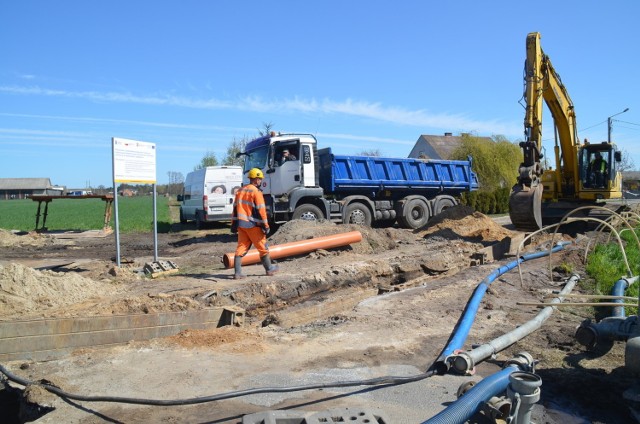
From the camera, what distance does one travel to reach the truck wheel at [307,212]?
1470cm

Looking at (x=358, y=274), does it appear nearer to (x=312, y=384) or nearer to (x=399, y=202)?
(x=312, y=384)

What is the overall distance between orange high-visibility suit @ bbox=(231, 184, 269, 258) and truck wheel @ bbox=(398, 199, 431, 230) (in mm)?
10378

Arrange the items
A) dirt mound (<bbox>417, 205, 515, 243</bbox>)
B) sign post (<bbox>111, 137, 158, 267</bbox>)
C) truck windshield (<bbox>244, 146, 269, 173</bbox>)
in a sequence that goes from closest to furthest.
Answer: sign post (<bbox>111, 137, 158, 267</bbox>)
dirt mound (<bbox>417, 205, 515, 243</bbox>)
truck windshield (<bbox>244, 146, 269, 173</bbox>)

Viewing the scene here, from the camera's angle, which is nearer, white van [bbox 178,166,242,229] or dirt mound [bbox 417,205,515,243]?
dirt mound [bbox 417,205,515,243]

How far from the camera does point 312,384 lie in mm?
4156

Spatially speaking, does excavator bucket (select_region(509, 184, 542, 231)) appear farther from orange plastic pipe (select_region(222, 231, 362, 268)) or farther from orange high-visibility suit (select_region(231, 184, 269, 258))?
orange high-visibility suit (select_region(231, 184, 269, 258))

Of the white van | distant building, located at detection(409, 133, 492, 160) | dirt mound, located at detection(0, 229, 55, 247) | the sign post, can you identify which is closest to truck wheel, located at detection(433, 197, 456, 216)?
the white van

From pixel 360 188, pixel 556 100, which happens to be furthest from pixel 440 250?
pixel 556 100

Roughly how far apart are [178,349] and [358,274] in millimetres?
4508

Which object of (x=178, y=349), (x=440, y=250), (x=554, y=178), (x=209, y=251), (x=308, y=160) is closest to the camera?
(x=178, y=349)

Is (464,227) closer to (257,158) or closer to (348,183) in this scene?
(348,183)

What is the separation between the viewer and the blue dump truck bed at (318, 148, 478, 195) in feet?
53.8

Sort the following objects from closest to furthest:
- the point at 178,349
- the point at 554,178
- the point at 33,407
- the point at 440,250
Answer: the point at 33,407 → the point at 178,349 → the point at 440,250 → the point at 554,178

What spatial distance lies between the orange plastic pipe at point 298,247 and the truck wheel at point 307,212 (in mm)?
3333
